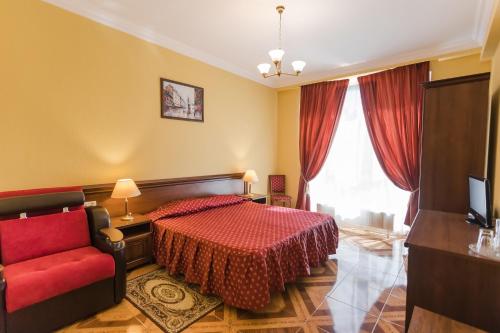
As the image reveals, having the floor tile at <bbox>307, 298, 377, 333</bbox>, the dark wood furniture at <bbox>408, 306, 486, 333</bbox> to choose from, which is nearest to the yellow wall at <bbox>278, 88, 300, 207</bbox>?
the floor tile at <bbox>307, 298, 377, 333</bbox>

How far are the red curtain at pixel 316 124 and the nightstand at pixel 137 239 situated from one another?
2.96 meters

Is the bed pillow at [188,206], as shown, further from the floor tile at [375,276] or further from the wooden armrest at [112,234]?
the floor tile at [375,276]

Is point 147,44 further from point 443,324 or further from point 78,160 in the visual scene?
point 443,324

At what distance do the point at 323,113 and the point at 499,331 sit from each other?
3633mm

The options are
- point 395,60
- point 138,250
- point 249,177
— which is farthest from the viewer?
point 249,177

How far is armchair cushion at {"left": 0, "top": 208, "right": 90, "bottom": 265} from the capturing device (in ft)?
6.56

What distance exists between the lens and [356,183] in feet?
14.4

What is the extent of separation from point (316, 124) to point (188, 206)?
9.18 feet

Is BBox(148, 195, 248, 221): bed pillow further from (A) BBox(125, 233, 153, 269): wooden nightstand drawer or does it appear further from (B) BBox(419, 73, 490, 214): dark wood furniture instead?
(B) BBox(419, 73, 490, 214): dark wood furniture

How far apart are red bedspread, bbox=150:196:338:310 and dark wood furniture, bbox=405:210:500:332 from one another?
3.21 ft

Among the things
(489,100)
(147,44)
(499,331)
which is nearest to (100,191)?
(147,44)

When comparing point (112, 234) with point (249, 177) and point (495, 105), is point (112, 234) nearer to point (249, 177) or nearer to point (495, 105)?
point (249, 177)

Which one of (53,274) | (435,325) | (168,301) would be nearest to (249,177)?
(168,301)

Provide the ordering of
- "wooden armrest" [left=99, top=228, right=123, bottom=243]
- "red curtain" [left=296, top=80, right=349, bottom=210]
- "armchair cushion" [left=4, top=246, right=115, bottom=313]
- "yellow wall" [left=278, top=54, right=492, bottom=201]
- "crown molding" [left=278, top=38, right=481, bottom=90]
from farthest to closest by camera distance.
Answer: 1. "yellow wall" [left=278, top=54, right=492, bottom=201]
2. "red curtain" [left=296, top=80, right=349, bottom=210]
3. "crown molding" [left=278, top=38, right=481, bottom=90]
4. "wooden armrest" [left=99, top=228, right=123, bottom=243]
5. "armchair cushion" [left=4, top=246, right=115, bottom=313]
